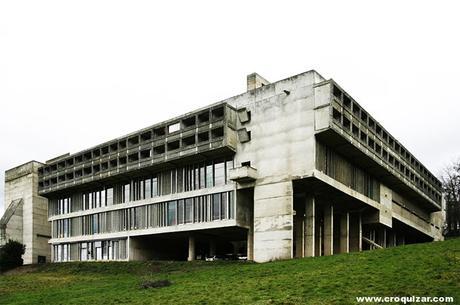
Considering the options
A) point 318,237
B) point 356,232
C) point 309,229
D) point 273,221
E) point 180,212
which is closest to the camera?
point 273,221

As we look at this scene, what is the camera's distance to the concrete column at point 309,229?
4834 centimetres

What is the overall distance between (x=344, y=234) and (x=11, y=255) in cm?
4270

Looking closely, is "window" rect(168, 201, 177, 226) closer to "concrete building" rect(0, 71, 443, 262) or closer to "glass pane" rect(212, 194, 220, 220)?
"concrete building" rect(0, 71, 443, 262)

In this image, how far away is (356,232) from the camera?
6388cm

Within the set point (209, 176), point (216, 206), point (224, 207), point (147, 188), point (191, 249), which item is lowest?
point (191, 249)

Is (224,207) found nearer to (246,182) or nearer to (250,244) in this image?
(246,182)

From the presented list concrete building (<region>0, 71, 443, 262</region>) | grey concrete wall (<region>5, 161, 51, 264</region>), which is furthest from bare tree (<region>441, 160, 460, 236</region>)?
grey concrete wall (<region>5, 161, 51, 264</region>)

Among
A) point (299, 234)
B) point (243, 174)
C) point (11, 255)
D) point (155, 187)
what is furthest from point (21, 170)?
point (299, 234)

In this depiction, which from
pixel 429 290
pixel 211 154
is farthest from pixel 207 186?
pixel 429 290

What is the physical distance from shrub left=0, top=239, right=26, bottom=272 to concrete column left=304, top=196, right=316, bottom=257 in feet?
133

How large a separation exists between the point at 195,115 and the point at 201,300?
1160 inches

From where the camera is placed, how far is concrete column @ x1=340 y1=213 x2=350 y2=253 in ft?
187

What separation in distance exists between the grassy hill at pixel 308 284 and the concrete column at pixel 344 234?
22.3 m

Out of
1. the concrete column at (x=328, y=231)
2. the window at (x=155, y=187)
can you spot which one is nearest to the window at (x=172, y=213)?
the window at (x=155, y=187)
